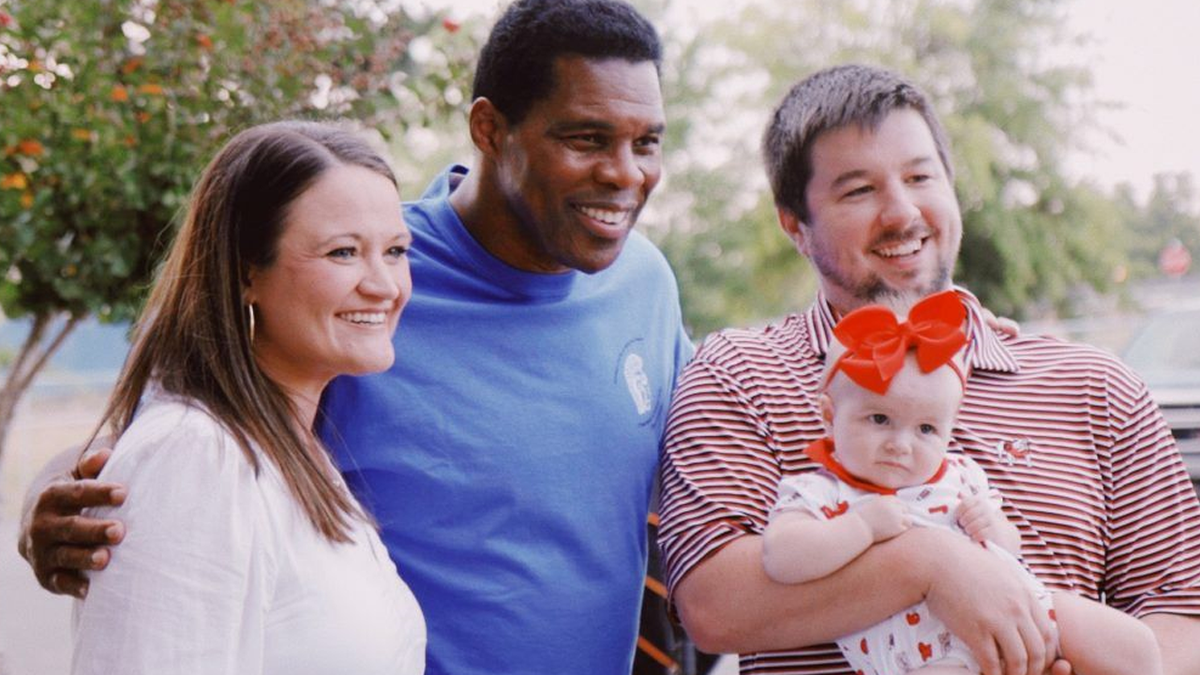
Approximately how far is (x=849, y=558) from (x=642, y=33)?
1.22 meters

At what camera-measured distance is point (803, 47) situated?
57.5ft

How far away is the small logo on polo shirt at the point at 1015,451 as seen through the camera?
2104mm

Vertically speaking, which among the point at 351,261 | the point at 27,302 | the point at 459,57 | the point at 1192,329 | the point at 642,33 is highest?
the point at 1192,329

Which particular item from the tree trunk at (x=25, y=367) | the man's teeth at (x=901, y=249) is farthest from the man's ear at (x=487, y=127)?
the tree trunk at (x=25, y=367)

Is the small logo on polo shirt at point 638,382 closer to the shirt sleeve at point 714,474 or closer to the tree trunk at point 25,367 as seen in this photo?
the shirt sleeve at point 714,474

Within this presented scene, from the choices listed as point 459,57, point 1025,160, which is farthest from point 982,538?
point 1025,160

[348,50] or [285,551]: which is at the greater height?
[348,50]

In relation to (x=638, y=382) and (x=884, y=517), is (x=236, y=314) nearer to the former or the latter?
(x=638, y=382)

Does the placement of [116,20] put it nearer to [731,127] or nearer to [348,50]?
[348,50]

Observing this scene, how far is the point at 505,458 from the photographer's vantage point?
229 cm

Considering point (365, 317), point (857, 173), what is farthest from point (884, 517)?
point (365, 317)

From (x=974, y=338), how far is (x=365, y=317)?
1.13 meters

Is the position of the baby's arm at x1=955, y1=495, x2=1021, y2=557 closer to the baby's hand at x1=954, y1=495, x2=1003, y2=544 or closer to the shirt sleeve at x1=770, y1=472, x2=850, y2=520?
the baby's hand at x1=954, y1=495, x2=1003, y2=544

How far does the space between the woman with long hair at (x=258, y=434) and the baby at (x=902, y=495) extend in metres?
0.69
